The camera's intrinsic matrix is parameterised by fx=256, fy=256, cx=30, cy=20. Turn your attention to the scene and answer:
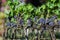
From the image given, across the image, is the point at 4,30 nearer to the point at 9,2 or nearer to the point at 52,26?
the point at 9,2

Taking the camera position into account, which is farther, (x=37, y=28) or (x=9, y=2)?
(x=9, y=2)

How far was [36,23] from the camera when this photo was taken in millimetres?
2648

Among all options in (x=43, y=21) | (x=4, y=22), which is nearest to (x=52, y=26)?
(x=43, y=21)

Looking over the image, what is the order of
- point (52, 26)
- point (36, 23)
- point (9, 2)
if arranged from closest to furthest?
Result: 1. point (52, 26)
2. point (36, 23)
3. point (9, 2)

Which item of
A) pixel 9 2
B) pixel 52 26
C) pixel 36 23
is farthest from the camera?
pixel 9 2

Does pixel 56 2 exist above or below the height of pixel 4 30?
above

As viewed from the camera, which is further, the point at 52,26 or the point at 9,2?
the point at 9,2

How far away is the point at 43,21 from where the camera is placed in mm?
2600

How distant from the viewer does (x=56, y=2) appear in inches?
100

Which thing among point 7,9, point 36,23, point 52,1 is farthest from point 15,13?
point 52,1

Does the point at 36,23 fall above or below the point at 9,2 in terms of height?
below

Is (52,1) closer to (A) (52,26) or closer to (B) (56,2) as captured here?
(B) (56,2)

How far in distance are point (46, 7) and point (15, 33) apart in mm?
458

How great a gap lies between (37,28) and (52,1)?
1.02ft
